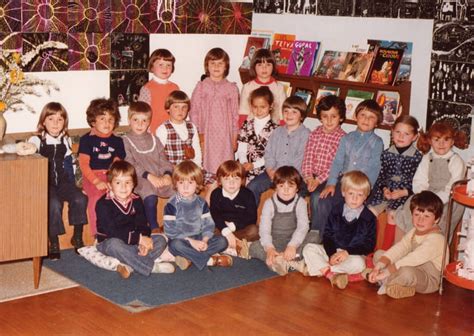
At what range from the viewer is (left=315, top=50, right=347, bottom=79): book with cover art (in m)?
6.46

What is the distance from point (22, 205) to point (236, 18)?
3348mm

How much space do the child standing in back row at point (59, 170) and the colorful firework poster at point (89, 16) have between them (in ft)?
3.18

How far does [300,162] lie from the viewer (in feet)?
19.6

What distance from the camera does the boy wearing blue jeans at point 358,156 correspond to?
5.69 meters

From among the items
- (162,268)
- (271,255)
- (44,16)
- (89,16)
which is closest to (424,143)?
(271,255)

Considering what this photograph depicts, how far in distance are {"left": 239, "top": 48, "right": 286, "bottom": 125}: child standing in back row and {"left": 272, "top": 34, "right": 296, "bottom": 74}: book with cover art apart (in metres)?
0.33

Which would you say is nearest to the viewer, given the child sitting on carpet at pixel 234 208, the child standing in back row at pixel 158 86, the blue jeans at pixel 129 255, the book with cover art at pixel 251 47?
the blue jeans at pixel 129 255

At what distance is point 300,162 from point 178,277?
1.49 metres

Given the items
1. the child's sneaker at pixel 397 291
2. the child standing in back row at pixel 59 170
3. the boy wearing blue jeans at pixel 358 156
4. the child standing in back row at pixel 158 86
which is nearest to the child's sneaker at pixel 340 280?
the child's sneaker at pixel 397 291

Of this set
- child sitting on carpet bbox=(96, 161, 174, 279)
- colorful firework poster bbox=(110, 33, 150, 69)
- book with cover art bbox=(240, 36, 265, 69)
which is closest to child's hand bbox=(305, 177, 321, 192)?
child sitting on carpet bbox=(96, 161, 174, 279)

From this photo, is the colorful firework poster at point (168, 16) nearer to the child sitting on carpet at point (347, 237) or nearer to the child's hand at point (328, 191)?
the child's hand at point (328, 191)

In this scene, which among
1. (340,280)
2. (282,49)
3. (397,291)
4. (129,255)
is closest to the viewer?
(397,291)

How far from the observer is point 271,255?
523cm

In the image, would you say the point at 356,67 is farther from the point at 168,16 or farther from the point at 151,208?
the point at 151,208
